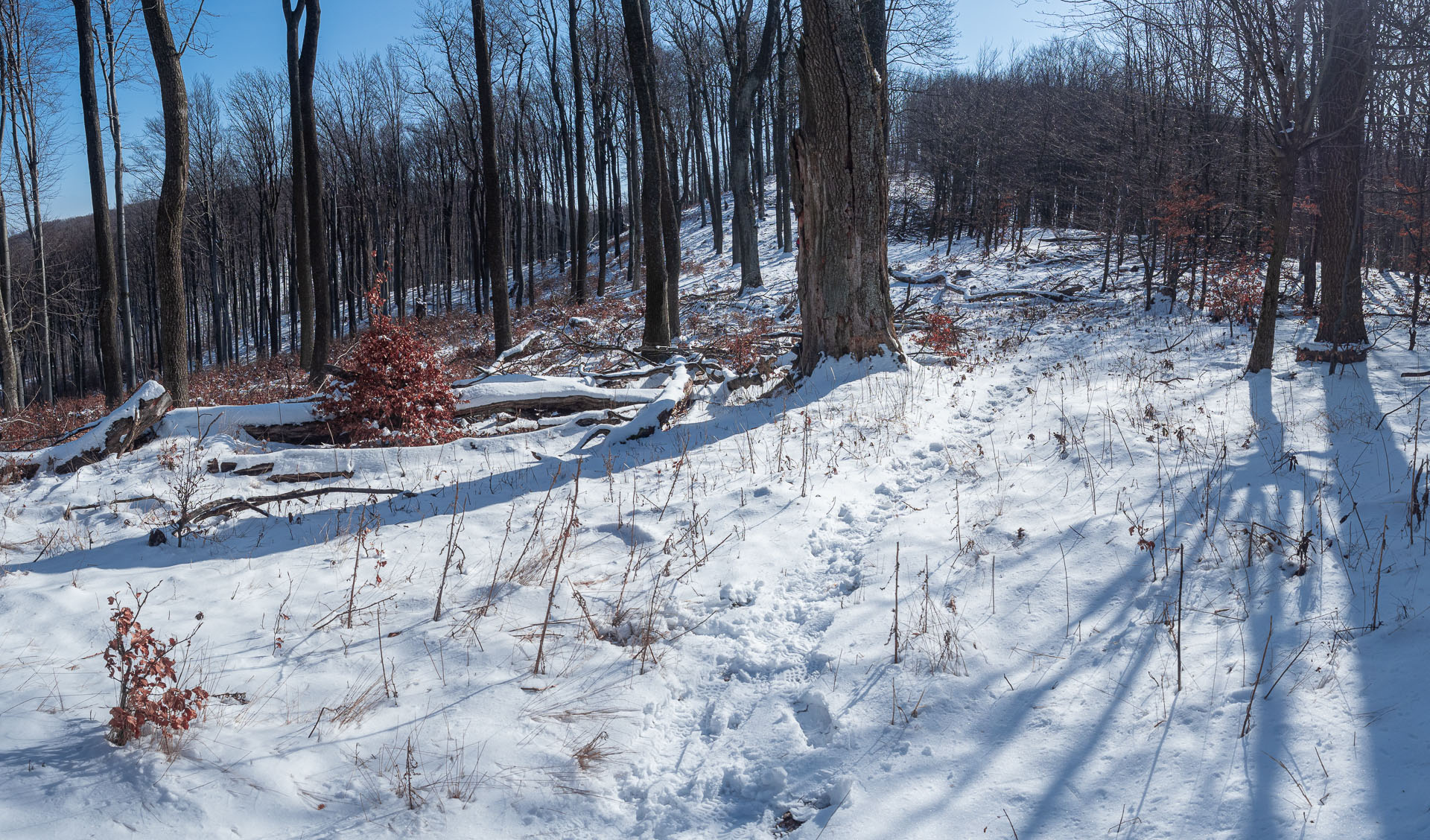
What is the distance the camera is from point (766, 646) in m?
3.29

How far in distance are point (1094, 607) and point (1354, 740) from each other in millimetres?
1100

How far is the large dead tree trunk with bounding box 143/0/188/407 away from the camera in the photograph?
26.5ft

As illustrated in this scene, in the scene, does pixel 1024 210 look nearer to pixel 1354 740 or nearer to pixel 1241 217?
pixel 1241 217

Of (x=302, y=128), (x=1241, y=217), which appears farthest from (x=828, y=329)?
(x=1241, y=217)

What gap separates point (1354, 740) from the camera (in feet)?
7.38

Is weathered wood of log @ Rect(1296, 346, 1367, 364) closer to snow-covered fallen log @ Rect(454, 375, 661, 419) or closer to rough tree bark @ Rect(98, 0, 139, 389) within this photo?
snow-covered fallen log @ Rect(454, 375, 661, 419)

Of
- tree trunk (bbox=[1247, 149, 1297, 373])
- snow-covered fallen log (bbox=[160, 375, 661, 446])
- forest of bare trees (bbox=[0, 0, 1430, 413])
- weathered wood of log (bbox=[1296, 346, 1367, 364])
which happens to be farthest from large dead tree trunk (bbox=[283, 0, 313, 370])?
weathered wood of log (bbox=[1296, 346, 1367, 364])

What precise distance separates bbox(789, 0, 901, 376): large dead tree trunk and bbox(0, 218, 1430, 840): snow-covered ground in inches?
114

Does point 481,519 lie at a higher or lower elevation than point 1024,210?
lower

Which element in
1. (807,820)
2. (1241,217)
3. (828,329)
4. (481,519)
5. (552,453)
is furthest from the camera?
(1241,217)

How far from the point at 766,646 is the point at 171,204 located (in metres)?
9.26

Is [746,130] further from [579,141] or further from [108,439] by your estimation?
[108,439]

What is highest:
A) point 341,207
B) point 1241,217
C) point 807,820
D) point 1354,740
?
point 341,207

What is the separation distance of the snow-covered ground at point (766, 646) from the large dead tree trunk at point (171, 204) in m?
3.20
